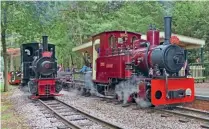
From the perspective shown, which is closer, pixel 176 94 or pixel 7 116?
pixel 176 94

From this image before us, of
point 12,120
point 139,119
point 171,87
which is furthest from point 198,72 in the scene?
point 12,120

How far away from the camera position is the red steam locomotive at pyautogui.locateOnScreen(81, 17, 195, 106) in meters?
10.1

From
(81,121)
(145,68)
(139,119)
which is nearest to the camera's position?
(81,121)

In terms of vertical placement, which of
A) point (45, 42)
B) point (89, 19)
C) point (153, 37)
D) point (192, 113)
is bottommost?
point (192, 113)

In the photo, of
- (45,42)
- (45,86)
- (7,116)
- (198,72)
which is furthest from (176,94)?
(198,72)

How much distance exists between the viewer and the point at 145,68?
36.4ft

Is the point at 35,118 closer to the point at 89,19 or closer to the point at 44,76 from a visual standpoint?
the point at 44,76

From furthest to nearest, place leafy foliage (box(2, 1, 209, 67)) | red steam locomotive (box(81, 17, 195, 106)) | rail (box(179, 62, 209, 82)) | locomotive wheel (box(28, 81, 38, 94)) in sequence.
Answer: rail (box(179, 62, 209, 82))
leafy foliage (box(2, 1, 209, 67))
locomotive wheel (box(28, 81, 38, 94))
red steam locomotive (box(81, 17, 195, 106))

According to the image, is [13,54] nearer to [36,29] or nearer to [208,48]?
[36,29]

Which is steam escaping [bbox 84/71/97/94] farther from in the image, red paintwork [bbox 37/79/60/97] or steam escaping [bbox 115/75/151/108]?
steam escaping [bbox 115/75/151/108]

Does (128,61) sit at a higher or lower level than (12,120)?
higher

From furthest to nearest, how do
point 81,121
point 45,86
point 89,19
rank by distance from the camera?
point 89,19, point 45,86, point 81,121

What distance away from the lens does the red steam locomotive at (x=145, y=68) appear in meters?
10.1

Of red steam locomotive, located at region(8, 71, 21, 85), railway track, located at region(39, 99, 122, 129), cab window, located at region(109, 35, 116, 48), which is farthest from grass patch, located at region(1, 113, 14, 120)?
red steam locomotive, located at region(8, 71, 21, 85)
